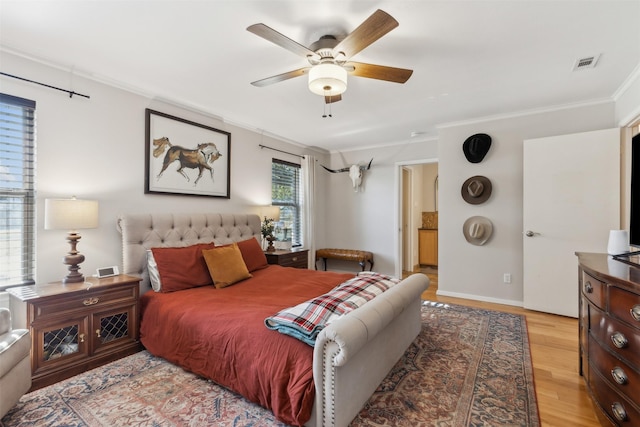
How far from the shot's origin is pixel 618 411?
149 centimetres

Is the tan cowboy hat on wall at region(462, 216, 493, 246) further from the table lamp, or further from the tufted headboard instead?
the table lamp

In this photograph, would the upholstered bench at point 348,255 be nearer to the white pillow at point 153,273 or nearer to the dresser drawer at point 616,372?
the white pillow at point 153,273

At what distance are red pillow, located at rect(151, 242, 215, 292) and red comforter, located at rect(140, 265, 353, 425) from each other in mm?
91

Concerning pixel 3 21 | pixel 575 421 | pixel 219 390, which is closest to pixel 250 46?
pixel 3 21

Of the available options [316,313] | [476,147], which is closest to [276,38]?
[316,313]

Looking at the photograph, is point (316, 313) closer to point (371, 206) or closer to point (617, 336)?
point (617, 336)

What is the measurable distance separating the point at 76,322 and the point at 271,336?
1572mm

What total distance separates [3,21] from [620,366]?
4129 millimetres

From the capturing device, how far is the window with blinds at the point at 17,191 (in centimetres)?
224

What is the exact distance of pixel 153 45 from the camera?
2.22 metres

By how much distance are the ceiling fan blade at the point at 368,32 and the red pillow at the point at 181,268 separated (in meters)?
2.18

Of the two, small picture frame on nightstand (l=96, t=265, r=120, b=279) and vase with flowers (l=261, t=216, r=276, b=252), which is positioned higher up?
vase with flowers (l=261, t=216, r=276, b=252)

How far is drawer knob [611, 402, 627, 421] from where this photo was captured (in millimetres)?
1450

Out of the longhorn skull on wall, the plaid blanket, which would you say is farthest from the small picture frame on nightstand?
the longhorn skull on wall
